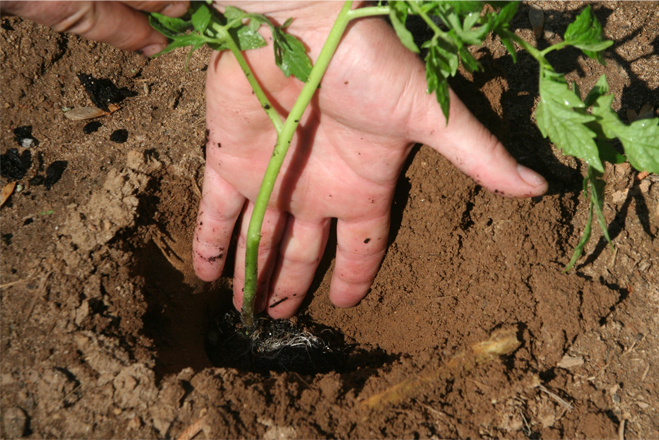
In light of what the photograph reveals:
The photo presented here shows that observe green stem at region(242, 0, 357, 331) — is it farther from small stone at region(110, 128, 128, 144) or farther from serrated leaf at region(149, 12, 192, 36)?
small stone at region(110, 128, 128, 144)

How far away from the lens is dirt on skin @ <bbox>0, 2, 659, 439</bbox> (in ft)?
6.03

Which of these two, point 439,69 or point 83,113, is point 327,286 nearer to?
point 439,69

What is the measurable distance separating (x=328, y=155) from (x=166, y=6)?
940mm

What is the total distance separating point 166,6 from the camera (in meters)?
1.98

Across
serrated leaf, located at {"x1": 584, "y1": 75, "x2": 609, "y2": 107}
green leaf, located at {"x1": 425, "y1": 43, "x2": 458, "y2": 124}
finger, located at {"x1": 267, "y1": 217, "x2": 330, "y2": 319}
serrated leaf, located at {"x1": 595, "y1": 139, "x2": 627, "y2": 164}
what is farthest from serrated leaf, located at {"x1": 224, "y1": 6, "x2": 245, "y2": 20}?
serrated leaf, located at {"x1": 595, "y1": 139, "x2": 627, "y2": 164}

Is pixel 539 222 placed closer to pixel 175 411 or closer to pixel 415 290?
pixel 415 290

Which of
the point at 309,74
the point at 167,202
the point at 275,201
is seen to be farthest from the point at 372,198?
the point at 167,202

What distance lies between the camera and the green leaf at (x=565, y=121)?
5.23 feet

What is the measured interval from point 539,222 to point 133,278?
1955mm

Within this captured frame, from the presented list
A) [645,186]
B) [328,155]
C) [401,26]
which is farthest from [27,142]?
[645,186]

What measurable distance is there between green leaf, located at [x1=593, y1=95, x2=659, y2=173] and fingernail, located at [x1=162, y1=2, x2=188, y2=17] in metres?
1.68

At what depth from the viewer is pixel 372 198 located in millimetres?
2260

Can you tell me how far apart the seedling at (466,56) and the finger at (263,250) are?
1.82 ft

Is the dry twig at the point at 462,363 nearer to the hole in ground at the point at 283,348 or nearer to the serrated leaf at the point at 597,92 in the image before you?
the hole in ground at the point at 283,348
